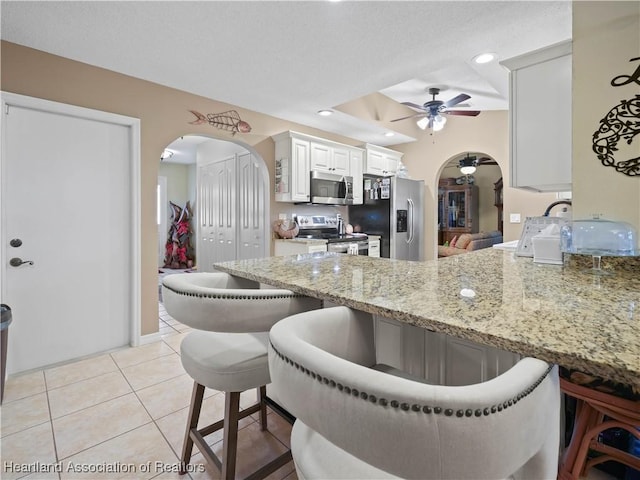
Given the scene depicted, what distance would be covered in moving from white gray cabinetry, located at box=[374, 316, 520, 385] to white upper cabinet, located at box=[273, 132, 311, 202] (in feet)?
9.78

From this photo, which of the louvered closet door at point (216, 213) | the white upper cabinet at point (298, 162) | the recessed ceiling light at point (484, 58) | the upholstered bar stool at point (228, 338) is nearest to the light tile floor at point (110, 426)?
the upholstered bar stool at point (228, 338)

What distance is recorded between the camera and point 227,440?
1.23m

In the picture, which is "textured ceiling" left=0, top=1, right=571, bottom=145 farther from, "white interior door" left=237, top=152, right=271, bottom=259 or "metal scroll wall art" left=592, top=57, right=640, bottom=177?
"white interior door" left=237, top=152, right=271, bottom=259

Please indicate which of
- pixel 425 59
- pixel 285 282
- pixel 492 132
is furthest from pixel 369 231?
pixel 285 282

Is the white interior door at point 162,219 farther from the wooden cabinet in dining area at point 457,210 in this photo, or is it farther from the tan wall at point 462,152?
the wooden cabinet in dining area at point 457,210

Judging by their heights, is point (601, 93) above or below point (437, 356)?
above

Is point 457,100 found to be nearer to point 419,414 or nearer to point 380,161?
point 380,161

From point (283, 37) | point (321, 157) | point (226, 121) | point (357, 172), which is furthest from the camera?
point (357, 172)

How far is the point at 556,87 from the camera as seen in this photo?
179cm

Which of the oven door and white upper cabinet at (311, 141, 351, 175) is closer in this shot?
the oven door

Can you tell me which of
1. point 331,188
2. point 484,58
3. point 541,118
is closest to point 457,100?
point 484,58

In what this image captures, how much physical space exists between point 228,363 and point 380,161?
4.72 metres

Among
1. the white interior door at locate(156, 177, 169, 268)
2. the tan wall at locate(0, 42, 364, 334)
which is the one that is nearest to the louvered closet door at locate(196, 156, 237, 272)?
the tan wall at locate(0, 42, 364, 334)

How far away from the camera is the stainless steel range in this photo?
436 cm
